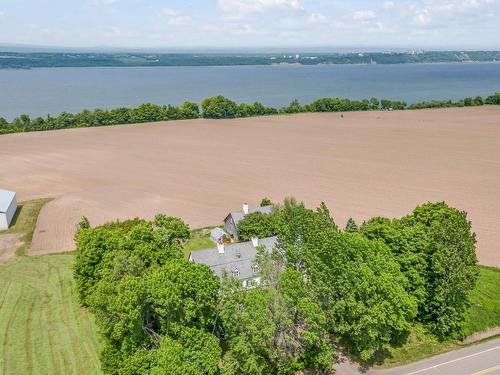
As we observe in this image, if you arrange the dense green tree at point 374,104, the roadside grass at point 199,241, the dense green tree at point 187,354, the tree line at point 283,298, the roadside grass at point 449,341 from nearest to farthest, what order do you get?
the dense green tree at point 187,354 → the tree line at point 283,298 → the roadside grass at point 449,341 → the roadside grass at point 199,241 → the dense green tree at point 374,104

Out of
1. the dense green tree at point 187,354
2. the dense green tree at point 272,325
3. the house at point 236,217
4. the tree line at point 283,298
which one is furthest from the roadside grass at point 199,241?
the dense green tree at point 187,354

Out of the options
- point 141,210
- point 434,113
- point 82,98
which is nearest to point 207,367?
point 141,210

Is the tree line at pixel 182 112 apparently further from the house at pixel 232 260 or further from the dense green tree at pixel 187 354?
the dense green tree at pixel 187 354

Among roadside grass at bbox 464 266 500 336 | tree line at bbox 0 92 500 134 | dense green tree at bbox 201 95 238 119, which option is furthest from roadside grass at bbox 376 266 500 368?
tree line at bbox 0 92 500 134

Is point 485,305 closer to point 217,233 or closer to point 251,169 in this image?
point 217,233

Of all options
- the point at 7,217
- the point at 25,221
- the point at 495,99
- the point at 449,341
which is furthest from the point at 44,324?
the point at 495,99

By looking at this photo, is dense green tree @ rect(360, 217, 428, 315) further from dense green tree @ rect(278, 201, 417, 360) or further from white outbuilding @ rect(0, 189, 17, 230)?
white outbuilding @ rect(0, 189, 17, 230)
